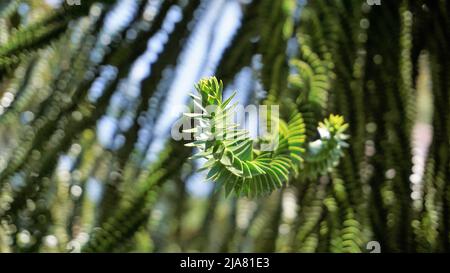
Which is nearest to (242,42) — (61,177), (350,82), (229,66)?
(229,66)

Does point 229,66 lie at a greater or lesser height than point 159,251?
greater

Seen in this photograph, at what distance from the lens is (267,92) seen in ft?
3.08

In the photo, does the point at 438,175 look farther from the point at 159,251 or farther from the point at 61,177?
the point at 61,177

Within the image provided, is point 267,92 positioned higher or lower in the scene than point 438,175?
higher

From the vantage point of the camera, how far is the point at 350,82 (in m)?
0.96

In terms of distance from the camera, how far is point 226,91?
0.96 m

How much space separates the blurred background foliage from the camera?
90 cm

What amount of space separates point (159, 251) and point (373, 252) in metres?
0.26

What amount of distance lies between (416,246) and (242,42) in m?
0.34

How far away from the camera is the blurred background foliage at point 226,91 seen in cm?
90

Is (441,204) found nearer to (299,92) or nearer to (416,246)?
(416,246)

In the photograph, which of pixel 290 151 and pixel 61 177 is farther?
pixel 61 177
